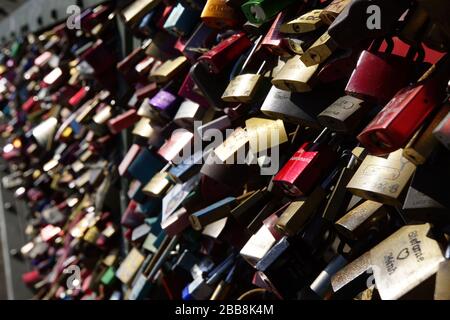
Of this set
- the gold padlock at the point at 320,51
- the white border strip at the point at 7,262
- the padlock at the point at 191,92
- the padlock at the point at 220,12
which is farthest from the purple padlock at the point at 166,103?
the white border strip at the point at 7,262

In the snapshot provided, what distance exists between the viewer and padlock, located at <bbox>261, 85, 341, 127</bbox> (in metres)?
1.17

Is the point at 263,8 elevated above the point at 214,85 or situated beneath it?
elevated above

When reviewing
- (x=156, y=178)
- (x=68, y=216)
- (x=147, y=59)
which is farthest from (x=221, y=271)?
(x=68, y=216)

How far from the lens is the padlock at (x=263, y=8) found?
1.22 m

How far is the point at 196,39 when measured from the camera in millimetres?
1606

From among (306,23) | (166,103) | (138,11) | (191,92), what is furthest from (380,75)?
(138,11)

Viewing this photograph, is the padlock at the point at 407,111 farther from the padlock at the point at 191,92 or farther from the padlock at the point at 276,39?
the padlock at the point at 191,92

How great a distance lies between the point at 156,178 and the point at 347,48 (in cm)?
92

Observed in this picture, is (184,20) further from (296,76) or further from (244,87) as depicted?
(296,76)

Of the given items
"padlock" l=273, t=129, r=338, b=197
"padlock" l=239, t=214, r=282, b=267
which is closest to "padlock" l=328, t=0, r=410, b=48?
"padlock" l=273, t=129, r=338, b=197

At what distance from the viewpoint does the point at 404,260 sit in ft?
3.09

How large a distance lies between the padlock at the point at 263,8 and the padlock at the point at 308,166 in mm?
275

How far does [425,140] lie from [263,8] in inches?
19.6

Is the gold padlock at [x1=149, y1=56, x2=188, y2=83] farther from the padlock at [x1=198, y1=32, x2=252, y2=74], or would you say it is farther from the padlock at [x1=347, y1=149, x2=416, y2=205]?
the padlock at [x1=347, y1=149, x2=416, y2=205]
